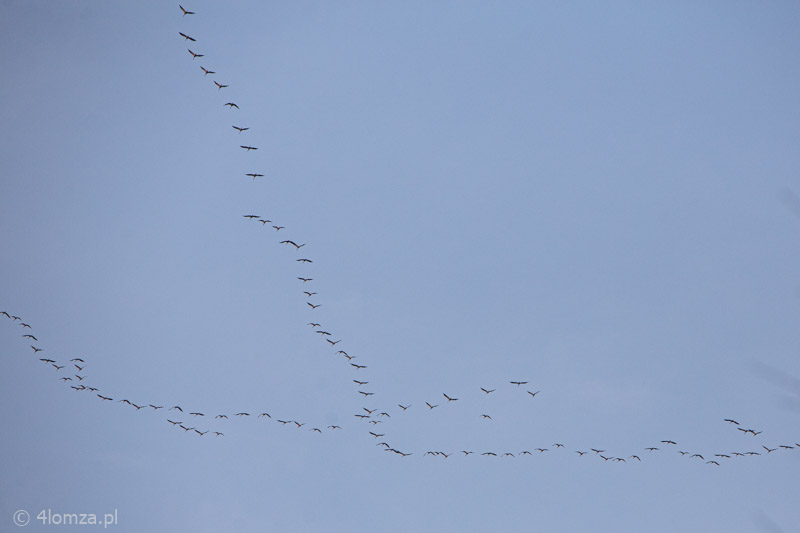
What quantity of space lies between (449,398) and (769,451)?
3333cm

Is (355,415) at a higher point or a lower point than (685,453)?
lower

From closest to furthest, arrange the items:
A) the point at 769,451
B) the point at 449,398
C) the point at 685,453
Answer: the point at 769,451 < the point at 685,453 < the point at 449,398

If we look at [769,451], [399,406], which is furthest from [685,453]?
[399,406]

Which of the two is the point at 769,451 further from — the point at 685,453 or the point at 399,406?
the point at 399,406

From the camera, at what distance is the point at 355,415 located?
324ft

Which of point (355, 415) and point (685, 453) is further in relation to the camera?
point (355, 415)

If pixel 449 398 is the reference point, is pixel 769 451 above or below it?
above

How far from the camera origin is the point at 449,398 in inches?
3730

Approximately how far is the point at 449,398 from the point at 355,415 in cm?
1186

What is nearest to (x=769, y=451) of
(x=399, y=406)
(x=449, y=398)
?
(x=449, y=398)

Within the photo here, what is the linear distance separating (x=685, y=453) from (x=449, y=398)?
83.8 ft

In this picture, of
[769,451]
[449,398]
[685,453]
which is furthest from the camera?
[449,398]

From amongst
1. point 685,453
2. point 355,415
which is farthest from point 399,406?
point 685,453

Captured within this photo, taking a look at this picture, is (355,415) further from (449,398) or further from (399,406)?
(449,398)
